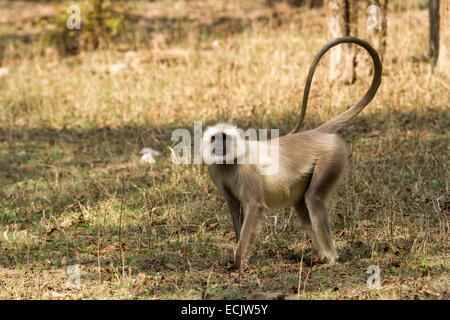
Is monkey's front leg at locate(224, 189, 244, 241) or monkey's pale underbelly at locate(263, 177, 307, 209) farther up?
monkey's pale underbelly at locate(263, 177, 307, 209)

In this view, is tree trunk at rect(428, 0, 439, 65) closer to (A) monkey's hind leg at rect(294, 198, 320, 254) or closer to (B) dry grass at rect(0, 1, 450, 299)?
(B) dry grass at rect(0, 1, 450, 299)

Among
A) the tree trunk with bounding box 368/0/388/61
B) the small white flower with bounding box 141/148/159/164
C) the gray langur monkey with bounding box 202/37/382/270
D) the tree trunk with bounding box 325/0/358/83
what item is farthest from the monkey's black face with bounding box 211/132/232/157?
the tree trunk with bounding box 368/0/388/61

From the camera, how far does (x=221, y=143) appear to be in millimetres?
5500

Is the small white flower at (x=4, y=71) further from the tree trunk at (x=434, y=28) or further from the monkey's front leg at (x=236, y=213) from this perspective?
the monkey's front leg at (x=236, y=213)

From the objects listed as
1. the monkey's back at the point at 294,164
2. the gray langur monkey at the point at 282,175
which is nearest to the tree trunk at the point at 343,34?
the gray langur monkey at the point at 282,175

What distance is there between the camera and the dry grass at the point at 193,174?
222 inches

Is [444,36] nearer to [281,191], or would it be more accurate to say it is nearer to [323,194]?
[323,194]

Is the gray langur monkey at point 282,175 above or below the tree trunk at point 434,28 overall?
below

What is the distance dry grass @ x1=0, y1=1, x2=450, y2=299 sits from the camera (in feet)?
18.5

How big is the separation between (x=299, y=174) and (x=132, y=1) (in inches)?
487

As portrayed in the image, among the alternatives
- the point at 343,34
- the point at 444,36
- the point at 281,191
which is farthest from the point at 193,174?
the point at 444,36

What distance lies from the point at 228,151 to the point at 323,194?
73cm

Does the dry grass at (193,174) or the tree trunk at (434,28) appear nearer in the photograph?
the dry grass at (193,174)

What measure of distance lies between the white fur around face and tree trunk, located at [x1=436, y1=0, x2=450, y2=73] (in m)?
5.07
